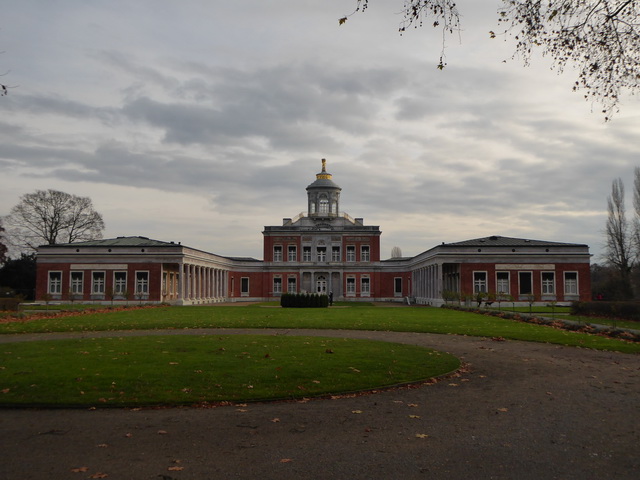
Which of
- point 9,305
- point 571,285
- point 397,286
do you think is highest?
point 571,285

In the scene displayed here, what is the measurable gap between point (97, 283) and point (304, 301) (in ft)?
83.8

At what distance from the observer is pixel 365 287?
267ft

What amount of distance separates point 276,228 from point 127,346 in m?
67.0

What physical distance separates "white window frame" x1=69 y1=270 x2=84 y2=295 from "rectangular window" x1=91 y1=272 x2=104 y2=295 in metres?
1.14

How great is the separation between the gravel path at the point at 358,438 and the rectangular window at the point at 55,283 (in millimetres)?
55527

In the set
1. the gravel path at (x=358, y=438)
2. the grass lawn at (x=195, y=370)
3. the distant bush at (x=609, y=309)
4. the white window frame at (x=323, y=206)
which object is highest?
the white window frame at (x=323, y=206)

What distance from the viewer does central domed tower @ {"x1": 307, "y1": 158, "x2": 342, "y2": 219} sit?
85.6 m

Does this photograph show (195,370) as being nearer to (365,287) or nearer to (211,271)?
(211,271)

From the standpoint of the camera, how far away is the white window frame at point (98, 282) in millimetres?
59812

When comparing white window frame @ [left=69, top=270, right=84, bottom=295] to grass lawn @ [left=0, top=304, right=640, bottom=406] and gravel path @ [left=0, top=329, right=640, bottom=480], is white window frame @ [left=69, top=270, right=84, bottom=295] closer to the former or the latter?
grass lawn @ [left=0, top=304, right=640, bottom=406]

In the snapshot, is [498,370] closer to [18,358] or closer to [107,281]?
[18,358]

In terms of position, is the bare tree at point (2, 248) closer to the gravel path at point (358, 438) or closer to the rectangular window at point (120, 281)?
the rectangular window at point (120, 281)

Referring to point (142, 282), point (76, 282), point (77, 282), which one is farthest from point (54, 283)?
point (142, 282)

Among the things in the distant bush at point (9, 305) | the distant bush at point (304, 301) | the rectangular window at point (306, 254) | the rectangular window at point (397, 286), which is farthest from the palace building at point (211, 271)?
the distant bush at point (9, 305)
